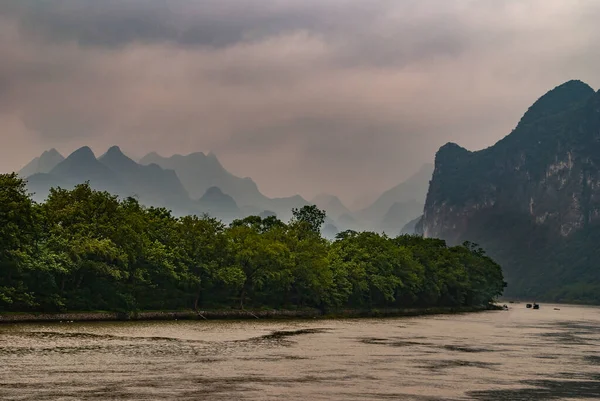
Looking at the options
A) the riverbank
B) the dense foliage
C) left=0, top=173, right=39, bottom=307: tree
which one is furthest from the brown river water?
the dense foliage

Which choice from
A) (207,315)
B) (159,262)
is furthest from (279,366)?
(207,315)

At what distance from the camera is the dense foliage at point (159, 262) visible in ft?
312

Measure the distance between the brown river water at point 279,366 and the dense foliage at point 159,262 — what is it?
11.0 metres

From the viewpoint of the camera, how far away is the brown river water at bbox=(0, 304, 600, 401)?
42.0 m

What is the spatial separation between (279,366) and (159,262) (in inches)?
2533

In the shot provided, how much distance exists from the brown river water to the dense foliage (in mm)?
11037

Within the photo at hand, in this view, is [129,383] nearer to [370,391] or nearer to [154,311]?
[370,391]

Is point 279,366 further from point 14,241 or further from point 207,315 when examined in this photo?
point 207,315

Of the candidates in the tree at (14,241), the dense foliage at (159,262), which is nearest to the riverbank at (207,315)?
the dense foliage at (159,262)

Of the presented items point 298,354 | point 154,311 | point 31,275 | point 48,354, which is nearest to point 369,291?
point 154,311

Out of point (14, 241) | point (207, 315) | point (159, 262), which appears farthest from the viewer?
point (207, 315)

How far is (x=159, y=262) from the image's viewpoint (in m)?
116

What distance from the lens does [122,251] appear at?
109m

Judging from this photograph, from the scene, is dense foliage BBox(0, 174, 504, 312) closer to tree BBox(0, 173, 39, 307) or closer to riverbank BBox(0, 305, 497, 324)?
tree BBox(0, 173, 39, 307)
